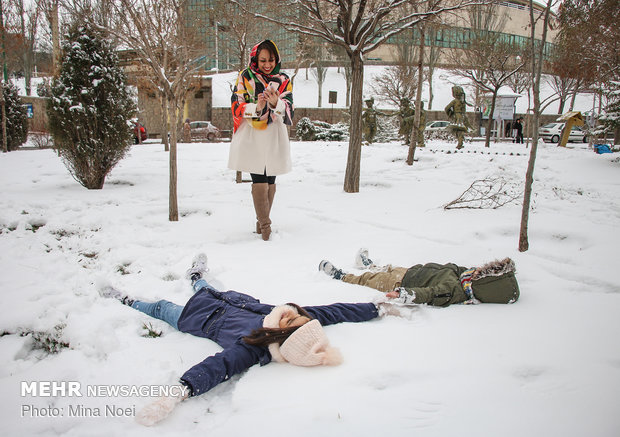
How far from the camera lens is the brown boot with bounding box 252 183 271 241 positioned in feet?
14.8

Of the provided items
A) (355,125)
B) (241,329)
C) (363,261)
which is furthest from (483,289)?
(355,125)

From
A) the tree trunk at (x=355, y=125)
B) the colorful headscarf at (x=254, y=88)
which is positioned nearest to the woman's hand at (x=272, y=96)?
the colorful headscarf at (x=254, y=88)

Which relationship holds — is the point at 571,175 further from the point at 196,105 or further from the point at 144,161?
the point at 196,105

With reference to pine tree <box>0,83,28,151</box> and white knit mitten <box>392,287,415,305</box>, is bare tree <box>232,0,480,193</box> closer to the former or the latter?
white knit mitten <box>392,287,415,305</box>

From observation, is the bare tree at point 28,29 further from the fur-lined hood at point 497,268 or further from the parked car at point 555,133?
the parked car at point 555,133

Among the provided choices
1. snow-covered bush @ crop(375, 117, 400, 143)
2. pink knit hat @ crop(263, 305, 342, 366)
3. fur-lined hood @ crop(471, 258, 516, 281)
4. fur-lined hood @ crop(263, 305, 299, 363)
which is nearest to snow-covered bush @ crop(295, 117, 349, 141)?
snow-covered bush @ crop(375, 117, 400, 143)

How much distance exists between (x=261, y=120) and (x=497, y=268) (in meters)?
2.88

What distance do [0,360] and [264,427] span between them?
1.61 m

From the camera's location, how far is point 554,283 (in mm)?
3191

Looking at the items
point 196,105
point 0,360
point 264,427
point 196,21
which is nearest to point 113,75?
point 196,21

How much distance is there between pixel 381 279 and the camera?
10.5 ft

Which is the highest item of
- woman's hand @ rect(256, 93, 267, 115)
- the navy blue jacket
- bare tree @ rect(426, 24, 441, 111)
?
bare tree @ rect(426, 24, 441, 111)

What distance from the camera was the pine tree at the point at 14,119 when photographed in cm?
1378

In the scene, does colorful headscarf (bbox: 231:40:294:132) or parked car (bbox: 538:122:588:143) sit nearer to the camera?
colorful headscarf (bbox: 231:40:294:132)
